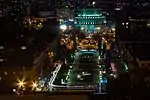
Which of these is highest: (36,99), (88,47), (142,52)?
(36,99)

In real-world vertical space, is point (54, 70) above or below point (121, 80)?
below

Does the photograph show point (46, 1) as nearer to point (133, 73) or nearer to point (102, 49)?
point (102, 49)

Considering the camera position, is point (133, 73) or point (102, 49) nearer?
point (133, 73)

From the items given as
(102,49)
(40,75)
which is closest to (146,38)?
(102,49)

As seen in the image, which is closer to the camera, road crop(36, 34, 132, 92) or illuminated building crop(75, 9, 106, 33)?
road crop(36, 34, 132, 92)

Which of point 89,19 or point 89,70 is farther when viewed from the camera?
point 89,19

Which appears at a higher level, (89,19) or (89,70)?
(89,70)

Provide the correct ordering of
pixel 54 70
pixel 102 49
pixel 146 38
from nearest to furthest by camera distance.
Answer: pixel 54 70 < pixel 146 38 < pixel 102 49

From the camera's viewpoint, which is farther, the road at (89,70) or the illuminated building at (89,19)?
the illuminated building at (89,19)
